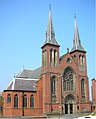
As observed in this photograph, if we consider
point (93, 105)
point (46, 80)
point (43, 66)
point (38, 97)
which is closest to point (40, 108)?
point (38, 97)

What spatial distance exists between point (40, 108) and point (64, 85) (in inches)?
291

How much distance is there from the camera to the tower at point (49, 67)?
153 feet

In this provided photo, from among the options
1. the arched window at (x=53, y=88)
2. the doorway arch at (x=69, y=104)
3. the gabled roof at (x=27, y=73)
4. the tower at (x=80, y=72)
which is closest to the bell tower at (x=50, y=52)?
Answer: the arched window at (x=53, y=88)

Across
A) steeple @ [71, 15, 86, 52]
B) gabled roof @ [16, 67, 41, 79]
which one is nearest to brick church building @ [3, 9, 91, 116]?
steeple @ [71, 15, 86, 52]

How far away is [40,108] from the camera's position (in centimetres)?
4800

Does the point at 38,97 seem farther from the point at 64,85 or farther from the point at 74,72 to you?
the point at 74,72

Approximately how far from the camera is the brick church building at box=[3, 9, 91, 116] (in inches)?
1826

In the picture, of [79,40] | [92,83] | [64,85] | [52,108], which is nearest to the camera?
[52,108]

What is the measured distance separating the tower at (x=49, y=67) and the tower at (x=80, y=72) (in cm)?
617

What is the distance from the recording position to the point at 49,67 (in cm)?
4888

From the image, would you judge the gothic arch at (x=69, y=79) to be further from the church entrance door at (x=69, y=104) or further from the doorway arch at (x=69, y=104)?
the church entrance door at (x=69, y=104)

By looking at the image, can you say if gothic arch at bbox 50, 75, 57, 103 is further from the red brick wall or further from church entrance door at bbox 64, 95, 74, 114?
the red brick wall

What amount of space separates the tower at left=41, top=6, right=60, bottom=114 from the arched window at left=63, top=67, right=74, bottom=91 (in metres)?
2.81

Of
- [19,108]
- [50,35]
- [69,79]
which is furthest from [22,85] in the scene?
[50,35]
